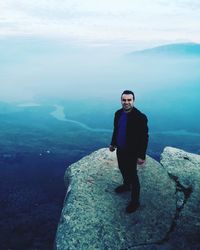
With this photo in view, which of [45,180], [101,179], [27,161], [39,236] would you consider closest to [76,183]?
[101,179]

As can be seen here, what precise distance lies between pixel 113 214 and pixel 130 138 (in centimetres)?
232

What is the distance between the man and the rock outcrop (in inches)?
22.8

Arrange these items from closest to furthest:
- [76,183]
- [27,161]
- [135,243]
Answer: [135,243] < [76,183] < [27,161]

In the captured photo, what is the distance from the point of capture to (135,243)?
8.89 metres

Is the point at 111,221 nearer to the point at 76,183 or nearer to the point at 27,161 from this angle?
the point at 76,183

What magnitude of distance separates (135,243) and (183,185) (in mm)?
3292

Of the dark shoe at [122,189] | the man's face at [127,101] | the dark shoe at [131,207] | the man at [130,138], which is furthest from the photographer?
the dark shoe at [122,189]

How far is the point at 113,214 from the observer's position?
961 cm

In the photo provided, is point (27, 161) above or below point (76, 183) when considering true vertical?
below

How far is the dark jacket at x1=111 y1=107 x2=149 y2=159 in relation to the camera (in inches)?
348

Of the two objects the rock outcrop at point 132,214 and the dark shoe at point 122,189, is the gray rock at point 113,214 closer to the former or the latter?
the rock outcrop at point 132,214

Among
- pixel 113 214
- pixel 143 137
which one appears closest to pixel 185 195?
pixel 113 214

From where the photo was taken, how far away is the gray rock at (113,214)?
8.88 m

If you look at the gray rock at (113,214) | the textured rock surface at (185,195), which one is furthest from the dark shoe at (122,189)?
the textured rock surface at (185,195)
